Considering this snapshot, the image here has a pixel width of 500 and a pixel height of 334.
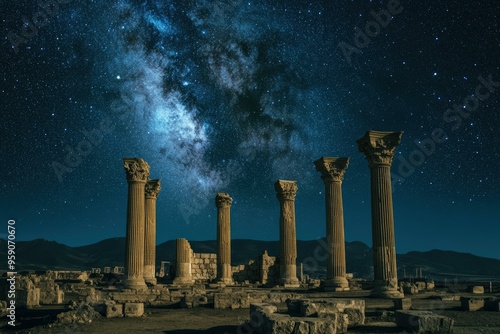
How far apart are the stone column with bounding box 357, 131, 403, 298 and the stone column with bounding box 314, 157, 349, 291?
13.9ft

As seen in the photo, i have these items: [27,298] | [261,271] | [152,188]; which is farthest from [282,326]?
[261,271]

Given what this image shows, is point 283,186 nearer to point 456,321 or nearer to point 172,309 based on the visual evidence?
point 172,309

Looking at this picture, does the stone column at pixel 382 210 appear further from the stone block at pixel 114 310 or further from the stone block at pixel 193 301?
the stone block at pixel 114 310

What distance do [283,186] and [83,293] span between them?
46.8ft

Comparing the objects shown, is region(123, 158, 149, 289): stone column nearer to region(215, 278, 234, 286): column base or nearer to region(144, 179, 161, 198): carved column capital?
region(144, 179, 161, 198): carved column capital

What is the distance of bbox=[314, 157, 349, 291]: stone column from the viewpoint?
23.5 meters

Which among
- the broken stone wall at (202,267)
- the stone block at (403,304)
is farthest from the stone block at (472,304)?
the broken stone wall at (202,267)

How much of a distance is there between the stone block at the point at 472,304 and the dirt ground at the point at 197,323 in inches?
13.2

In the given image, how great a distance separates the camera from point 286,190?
96.3ft

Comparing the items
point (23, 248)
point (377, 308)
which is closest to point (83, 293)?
point (377, 308)

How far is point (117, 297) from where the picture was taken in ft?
63.0

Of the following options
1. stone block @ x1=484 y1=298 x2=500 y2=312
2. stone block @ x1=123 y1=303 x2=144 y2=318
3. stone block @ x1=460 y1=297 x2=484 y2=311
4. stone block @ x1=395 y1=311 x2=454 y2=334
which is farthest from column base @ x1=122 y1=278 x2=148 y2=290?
stone block @ x1=395 y1=311 x2=454 y2=334

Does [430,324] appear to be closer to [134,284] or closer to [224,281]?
[134,284]

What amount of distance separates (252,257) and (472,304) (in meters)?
109
